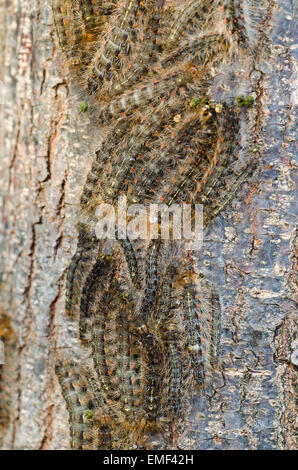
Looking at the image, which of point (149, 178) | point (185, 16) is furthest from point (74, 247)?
point (185, 16)

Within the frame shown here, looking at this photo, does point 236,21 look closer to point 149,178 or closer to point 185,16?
point 185,16

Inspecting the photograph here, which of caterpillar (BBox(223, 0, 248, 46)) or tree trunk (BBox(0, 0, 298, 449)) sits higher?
caterpillar (BBox(223, 0, 248, 46))

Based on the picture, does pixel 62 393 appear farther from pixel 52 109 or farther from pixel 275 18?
pixel 275 18

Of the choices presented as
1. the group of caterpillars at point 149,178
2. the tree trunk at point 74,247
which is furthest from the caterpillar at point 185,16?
the tree trunk at point 74,247

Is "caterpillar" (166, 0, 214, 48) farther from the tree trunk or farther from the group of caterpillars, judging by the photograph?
the tree trunk

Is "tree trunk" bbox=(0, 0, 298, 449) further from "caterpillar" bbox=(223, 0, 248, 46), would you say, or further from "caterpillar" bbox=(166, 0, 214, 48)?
"caterpillar" bbox=(166, 0, 214, 48)

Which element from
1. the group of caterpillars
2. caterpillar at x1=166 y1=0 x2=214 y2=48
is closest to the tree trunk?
the group of caterpillars
